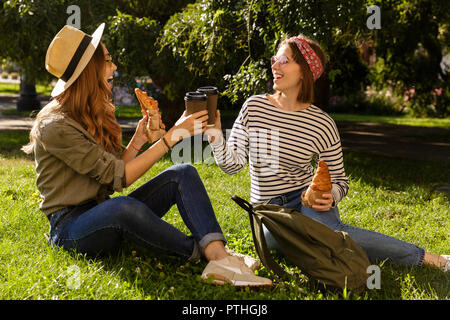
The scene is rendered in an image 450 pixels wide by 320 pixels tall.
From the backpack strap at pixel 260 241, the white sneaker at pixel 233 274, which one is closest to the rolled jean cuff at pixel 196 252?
the white sneaker at pixel 233 274

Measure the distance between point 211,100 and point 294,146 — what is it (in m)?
0.70

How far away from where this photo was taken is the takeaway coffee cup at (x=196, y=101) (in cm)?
289

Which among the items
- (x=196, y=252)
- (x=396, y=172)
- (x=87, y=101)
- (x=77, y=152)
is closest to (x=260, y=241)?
(x=196, y=252)

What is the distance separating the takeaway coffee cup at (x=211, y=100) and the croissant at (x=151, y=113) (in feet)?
1.28

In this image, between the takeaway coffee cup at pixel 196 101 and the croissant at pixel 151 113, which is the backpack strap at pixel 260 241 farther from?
the croissant at pixel 151 113

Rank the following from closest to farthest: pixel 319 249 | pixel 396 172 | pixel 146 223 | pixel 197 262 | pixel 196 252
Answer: pixel 319 249 < pixel 146 223 < pixel 196 252 < pixel 197 262 < pixel 396 172

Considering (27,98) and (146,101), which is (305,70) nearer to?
(146,101)

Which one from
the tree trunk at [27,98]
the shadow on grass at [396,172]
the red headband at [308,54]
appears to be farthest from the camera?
the tree trunk at [27,98]

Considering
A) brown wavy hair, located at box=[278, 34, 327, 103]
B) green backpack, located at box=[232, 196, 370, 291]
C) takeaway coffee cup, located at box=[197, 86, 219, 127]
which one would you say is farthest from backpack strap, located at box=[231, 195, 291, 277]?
brown wavy hair, located at box=[278, 34, 327, 103]

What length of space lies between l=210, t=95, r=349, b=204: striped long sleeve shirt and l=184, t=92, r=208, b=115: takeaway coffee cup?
1.60 feet

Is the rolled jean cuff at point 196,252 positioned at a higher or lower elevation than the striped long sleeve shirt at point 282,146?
lower

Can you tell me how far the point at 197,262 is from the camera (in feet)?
10.7

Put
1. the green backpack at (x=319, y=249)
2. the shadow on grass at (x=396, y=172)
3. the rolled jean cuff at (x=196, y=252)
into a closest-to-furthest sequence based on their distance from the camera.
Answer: the green backpack at (x=319, y=249), the rolled jean cuff at (x=196, y=252), the shadow on grass at (x=396, y=172)
